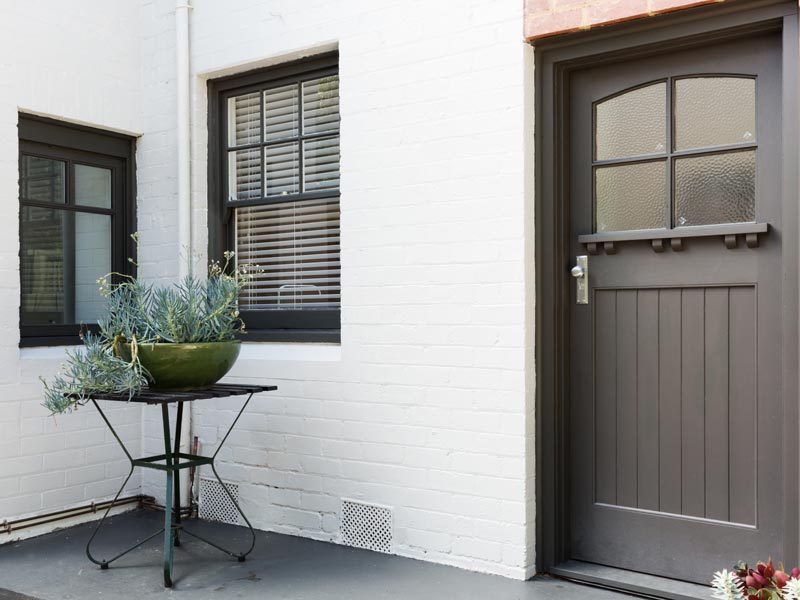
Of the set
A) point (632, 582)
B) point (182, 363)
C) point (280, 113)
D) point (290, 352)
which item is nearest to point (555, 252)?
point (632, 582)

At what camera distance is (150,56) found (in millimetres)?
4070

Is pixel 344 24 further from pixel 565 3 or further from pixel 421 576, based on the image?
pixel 421 576

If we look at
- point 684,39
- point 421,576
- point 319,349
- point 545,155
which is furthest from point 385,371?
point 684,39

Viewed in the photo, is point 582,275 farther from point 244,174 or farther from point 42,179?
point 42,179

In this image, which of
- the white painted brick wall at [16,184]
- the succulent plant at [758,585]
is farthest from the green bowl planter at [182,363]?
the succulent plant at [758,585]

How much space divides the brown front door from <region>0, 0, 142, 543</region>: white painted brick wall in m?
2.26

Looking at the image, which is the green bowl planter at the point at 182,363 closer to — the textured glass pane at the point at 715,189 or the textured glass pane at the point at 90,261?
the textured glass pane at the point at 90,261

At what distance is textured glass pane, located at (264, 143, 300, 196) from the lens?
149 inches

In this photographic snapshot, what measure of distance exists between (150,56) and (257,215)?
1.01 meters

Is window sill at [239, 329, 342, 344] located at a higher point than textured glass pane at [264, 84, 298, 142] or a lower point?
lower

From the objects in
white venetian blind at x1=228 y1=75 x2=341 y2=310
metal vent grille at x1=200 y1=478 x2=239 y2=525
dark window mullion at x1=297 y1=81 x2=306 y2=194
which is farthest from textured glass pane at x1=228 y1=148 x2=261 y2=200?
metal vent grille at x1=200 y1=478 x2=239 y2=525

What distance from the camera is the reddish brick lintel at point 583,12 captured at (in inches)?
106

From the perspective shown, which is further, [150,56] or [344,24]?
[150,56]

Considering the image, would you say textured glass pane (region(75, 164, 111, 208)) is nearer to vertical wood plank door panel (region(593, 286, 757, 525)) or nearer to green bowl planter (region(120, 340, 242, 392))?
green bowl planter (region(120, 340, 242, 392))
